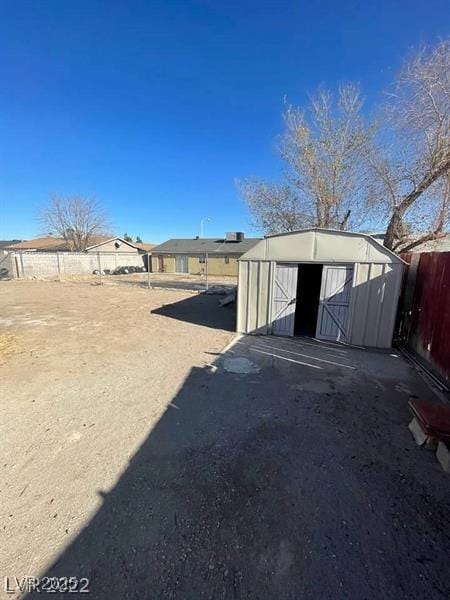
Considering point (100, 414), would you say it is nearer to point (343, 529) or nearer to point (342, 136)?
point (343, 529)

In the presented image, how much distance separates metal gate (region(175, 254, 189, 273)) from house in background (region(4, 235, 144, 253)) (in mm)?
8675

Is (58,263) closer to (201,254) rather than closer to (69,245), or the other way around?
(69,245)

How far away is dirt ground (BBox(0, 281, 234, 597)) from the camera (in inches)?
90.7

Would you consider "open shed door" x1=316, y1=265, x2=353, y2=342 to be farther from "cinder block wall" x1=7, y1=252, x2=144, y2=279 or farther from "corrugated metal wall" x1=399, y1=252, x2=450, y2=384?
"cinder block wall" x1=7, y1=252, x2=144, y2=279

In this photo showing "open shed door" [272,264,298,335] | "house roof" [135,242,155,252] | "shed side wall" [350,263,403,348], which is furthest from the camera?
"house roof" [135,242,155,252]

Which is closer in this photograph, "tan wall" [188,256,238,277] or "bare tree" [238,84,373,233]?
"bare tree" [238,84,373,233]

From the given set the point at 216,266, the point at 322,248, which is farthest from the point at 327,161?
the point at 216,266

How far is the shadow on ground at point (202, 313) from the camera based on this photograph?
9.73 metres

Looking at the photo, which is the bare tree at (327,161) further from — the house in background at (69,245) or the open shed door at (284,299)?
the house in background at (69,245)

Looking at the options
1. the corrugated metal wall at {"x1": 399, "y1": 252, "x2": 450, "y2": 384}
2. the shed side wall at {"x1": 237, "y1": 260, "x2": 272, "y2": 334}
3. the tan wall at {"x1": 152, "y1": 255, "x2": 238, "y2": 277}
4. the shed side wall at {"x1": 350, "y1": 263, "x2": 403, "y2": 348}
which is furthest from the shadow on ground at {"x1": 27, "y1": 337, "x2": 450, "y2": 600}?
the tan wall at {"x1": 152, "y1": 255, "x2": 238, "y2": 277}

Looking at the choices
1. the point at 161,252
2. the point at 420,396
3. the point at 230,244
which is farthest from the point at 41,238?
the point at 420,396

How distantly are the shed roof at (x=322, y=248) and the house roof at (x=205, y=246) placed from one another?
24450 mm

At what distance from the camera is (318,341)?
754 cm

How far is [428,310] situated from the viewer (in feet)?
20.0
